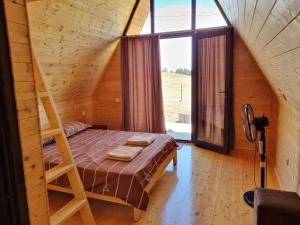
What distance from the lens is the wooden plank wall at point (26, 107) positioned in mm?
1157

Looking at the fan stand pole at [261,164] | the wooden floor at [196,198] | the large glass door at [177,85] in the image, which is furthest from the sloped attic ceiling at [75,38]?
the fan stand pole at [261,164]

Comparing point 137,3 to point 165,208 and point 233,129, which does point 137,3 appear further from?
point 165,208

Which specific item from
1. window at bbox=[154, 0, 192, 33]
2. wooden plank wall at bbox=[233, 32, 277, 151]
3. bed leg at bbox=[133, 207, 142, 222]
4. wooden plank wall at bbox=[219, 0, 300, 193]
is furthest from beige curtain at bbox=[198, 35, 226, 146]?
bed leg at bbox=[133, 207, 142, 222]

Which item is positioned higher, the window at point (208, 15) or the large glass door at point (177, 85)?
the window at point (208, 15)

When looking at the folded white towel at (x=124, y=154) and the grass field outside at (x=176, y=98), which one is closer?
the folded white towel at (x=124, y=154)

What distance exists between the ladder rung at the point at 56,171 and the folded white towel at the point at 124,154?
740 mm

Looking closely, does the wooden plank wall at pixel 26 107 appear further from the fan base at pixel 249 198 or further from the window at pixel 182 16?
the window at pixel 182 16

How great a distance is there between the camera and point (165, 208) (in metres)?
2.54

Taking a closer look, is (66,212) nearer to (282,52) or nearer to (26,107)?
(26,107)

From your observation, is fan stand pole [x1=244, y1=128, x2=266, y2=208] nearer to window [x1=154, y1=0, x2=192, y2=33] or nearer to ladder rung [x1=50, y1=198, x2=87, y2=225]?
ladder rung [x1=50, y1=198, x2=87, y2=225]

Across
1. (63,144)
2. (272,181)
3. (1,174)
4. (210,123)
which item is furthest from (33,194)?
(210,123)

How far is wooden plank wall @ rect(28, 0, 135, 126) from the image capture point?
2.90m

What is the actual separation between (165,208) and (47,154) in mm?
1517

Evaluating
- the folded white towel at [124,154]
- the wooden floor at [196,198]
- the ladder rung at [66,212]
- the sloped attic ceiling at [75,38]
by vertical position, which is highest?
the sloped attic ceiling at [75,38]
